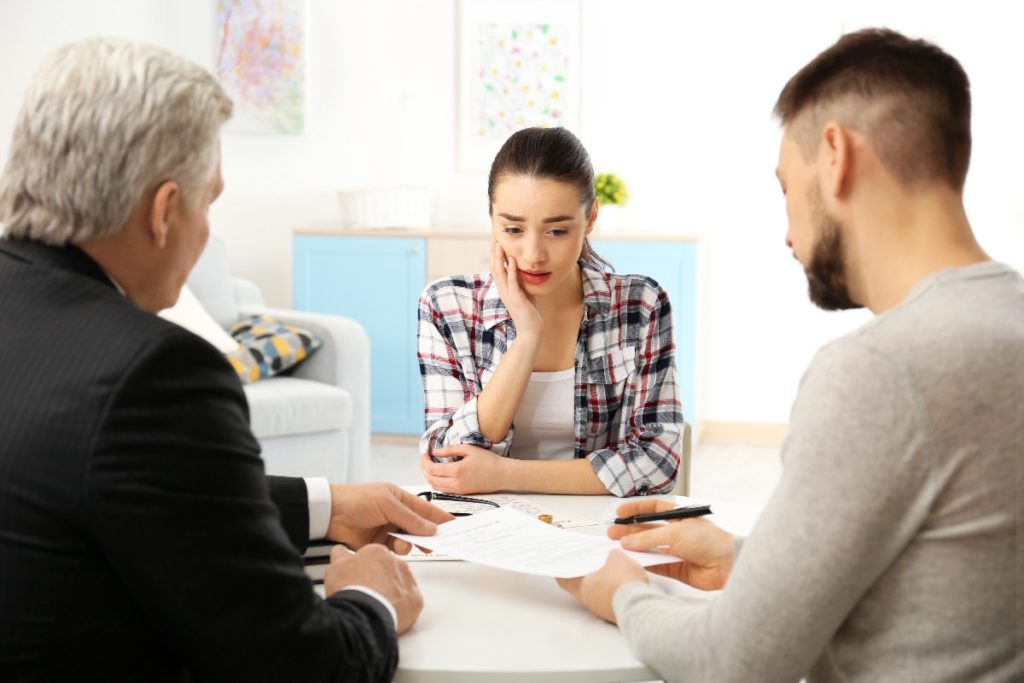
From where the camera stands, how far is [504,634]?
132 centimetres

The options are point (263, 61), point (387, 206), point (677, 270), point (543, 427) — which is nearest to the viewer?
point (543, 427)

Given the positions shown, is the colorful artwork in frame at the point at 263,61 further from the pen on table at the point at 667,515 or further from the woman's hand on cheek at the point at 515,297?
the pen on table at the point at 667,515

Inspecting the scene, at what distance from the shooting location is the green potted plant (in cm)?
535

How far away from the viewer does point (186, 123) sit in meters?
1.13

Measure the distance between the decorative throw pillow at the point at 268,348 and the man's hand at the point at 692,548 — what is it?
284 centimetres

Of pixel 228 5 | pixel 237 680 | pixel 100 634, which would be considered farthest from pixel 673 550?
pixel 228 5

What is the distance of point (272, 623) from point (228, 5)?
536 cm

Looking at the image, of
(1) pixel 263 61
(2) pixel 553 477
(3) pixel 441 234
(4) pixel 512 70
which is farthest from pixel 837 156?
(1) pixel 263 61

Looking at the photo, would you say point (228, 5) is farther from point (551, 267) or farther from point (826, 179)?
point (826, 179)

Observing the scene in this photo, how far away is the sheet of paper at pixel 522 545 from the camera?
1449 millimetres

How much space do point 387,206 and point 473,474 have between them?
3839 millimetres

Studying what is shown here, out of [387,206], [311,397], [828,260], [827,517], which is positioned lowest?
[311,397]

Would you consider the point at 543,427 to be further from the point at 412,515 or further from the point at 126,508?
the point at 126,508

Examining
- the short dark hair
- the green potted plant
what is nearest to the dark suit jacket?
the short dark hair
